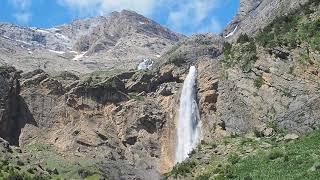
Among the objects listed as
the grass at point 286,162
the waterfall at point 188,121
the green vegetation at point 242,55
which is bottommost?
the grass at point 286,162

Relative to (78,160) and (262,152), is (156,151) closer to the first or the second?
(78,160)

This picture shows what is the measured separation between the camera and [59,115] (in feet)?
283

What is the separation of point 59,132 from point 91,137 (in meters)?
5.69

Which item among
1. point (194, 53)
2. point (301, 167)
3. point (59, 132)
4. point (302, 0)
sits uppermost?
point (302, 0)

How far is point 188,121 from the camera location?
8031 cm

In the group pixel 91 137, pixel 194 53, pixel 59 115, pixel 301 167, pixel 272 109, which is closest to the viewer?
pixel 301 167

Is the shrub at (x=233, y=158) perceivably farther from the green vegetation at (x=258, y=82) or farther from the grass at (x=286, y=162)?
the green vegetation at (x=258, y=82)

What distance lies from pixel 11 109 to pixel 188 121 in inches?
1017

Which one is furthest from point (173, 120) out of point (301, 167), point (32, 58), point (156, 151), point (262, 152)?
point (32, 58)

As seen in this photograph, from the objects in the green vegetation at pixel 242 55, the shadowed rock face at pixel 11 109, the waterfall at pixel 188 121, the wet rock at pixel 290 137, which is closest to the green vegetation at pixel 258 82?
the green vegetation at pixel 242 55

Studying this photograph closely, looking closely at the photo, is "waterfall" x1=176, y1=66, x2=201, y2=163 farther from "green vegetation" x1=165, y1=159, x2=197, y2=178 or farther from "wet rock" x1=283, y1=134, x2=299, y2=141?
"wet rock" x1=283, y1=134, x2=299, y2=141

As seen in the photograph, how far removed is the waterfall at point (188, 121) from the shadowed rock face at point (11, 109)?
21.6 metres

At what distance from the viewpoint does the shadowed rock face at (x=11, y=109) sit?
274 ft

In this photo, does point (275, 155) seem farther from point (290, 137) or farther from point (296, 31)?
point (296, 31)
